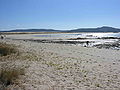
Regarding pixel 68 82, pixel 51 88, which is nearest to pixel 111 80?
pixel 68 82

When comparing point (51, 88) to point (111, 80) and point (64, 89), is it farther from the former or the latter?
point (111, 80)

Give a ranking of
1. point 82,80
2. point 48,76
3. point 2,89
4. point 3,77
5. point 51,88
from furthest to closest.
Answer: point 48,76
point 82,80
point 3,77
point 51,88
point 2,89

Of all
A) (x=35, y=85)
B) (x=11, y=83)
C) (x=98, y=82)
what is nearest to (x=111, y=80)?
(x=98, y=82)

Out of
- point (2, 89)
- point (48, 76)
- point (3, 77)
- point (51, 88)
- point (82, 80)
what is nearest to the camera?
point (2, 89)

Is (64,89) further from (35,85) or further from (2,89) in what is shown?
(2,89)

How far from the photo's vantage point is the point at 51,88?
5.61m

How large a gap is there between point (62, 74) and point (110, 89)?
8.46ft

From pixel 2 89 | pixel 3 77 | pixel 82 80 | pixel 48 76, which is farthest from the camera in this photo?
pixel 48 76

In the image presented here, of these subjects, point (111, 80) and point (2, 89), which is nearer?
point (2, 89)

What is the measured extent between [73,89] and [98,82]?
4.73 feet

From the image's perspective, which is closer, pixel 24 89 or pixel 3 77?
pixel 24 89

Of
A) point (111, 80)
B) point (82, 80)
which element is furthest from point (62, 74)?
point (111, 80)

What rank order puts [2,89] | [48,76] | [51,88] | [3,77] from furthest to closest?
[48,76] < [3,77] < [51,88] < [2,89]

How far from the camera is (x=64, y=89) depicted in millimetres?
5539
